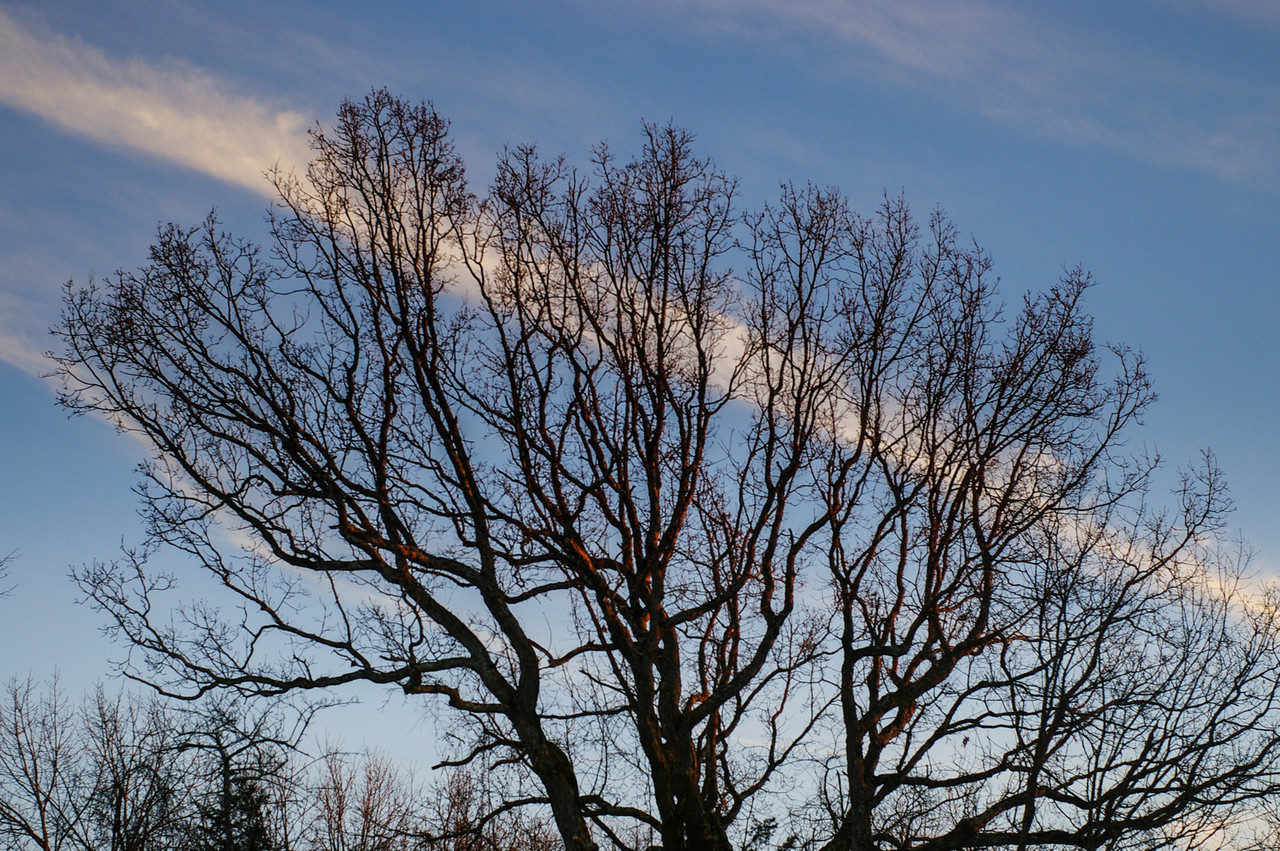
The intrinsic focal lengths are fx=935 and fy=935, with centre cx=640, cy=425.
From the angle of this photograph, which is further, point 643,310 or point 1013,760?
point 643,310

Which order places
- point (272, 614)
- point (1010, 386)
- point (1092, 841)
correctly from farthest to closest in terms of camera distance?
1. point (1010, 386)
2. point (272, 614)
3. point (1092, 841)

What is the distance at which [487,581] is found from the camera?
1116 cm

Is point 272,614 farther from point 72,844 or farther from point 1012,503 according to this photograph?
point 72,844

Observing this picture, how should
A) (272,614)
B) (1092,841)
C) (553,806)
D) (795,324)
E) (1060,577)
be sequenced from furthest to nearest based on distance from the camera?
1. (795,324)
2. (272,614)
3. (553,806)
4. (1060,577)
5. (1092,841)

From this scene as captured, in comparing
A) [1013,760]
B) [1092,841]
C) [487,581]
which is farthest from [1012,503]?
[487,581]

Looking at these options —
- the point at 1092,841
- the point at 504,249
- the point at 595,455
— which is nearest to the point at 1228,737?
the point at 1092,841

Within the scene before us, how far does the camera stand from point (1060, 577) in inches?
328

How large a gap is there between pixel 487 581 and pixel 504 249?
428 cm

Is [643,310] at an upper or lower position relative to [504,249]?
lower

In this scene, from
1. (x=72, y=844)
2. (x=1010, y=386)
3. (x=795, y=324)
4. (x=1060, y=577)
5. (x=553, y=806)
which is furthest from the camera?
(x=72, y=844)

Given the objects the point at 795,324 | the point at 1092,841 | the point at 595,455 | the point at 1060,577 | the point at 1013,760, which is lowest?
the point at 1092,841

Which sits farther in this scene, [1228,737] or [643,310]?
[643,310]

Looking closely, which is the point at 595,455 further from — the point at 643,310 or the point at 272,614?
the point at 272,614

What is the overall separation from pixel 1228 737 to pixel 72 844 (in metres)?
21.0
